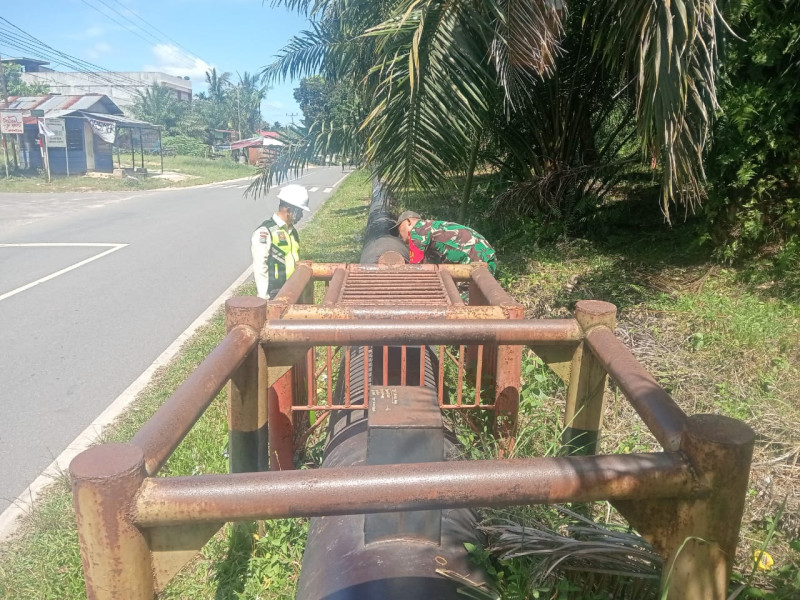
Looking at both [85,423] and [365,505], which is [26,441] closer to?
[85,423]

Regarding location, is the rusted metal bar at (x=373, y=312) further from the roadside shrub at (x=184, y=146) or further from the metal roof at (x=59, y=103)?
the roadside shrub at (x=184, y=146)

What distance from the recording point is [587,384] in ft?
6.91

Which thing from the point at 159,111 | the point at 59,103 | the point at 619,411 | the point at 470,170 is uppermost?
the point at 159,111

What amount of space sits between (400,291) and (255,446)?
4.43 feet

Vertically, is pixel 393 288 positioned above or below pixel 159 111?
below

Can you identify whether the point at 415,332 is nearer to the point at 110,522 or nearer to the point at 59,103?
the point at 110,522

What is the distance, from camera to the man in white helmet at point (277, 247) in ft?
16.9

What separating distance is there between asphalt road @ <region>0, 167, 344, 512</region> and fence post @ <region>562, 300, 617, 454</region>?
328cm

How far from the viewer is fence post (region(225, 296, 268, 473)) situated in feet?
6.63

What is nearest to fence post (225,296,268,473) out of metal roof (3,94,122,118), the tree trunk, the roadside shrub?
the tree trunk

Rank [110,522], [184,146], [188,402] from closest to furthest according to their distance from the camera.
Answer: [110,522]
[188,402]
[184,146]

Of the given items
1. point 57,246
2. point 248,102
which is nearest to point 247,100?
point 248,102

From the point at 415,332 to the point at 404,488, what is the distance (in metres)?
0.85

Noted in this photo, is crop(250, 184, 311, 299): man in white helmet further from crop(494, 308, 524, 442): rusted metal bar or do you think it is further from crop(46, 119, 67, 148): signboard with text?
crop(46, 119, 67, 148): signboard with text
